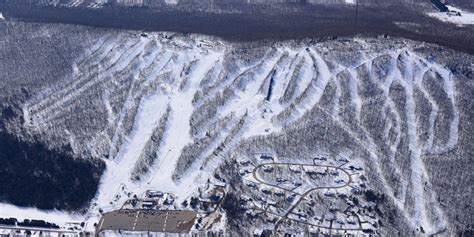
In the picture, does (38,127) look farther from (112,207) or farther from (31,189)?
(112,207)

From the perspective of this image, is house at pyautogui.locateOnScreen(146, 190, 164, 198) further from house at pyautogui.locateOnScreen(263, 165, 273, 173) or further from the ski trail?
house at pyautogui.locateOnScreen(263, 165, 273, 173)

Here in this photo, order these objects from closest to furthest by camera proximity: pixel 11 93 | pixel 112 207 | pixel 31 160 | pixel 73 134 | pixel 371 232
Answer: pixel 371 232
pixel 112 207
pixel 31 160
pixel 73 134
pixel 11 93

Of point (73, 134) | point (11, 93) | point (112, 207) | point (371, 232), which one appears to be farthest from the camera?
point (11, 93)

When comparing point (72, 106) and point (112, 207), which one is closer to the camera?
point (112, 207)

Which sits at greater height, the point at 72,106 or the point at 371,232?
the point at 72,106

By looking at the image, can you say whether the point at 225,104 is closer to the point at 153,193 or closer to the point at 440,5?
the point at 153,193

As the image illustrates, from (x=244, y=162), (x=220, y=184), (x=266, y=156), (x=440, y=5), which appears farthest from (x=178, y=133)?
(x=440, y=5)

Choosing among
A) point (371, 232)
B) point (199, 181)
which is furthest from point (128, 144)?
point (371, 232)
